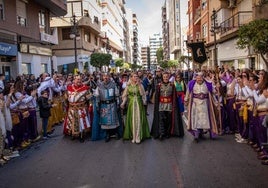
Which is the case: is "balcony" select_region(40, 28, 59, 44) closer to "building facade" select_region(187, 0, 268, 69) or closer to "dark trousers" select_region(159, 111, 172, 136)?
"building facade" select_region(187, 0, 268, 69)

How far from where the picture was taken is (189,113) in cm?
942

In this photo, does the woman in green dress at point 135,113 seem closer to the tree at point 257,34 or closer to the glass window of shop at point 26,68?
the tree at point 257,34

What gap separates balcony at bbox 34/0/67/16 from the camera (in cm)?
2794

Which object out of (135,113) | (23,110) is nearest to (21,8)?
(23,110)

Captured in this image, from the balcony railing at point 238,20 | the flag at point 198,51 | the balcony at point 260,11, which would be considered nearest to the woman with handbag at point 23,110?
the flag at point 198,51

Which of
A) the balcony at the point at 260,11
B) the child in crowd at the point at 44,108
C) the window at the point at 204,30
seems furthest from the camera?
the window at the point at 204,30

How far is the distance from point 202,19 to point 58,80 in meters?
31.6

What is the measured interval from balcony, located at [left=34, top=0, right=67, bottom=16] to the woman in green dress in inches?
797

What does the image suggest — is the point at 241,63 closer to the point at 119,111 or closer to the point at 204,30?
the point at 204,30

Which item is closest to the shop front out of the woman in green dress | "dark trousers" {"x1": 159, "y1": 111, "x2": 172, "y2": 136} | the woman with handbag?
the woman with handbag

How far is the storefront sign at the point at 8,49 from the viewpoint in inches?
816

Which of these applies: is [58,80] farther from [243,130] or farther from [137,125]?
[243,130]

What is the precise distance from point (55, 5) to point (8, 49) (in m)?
8.94

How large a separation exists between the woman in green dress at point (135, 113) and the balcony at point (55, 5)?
66.4 feet
